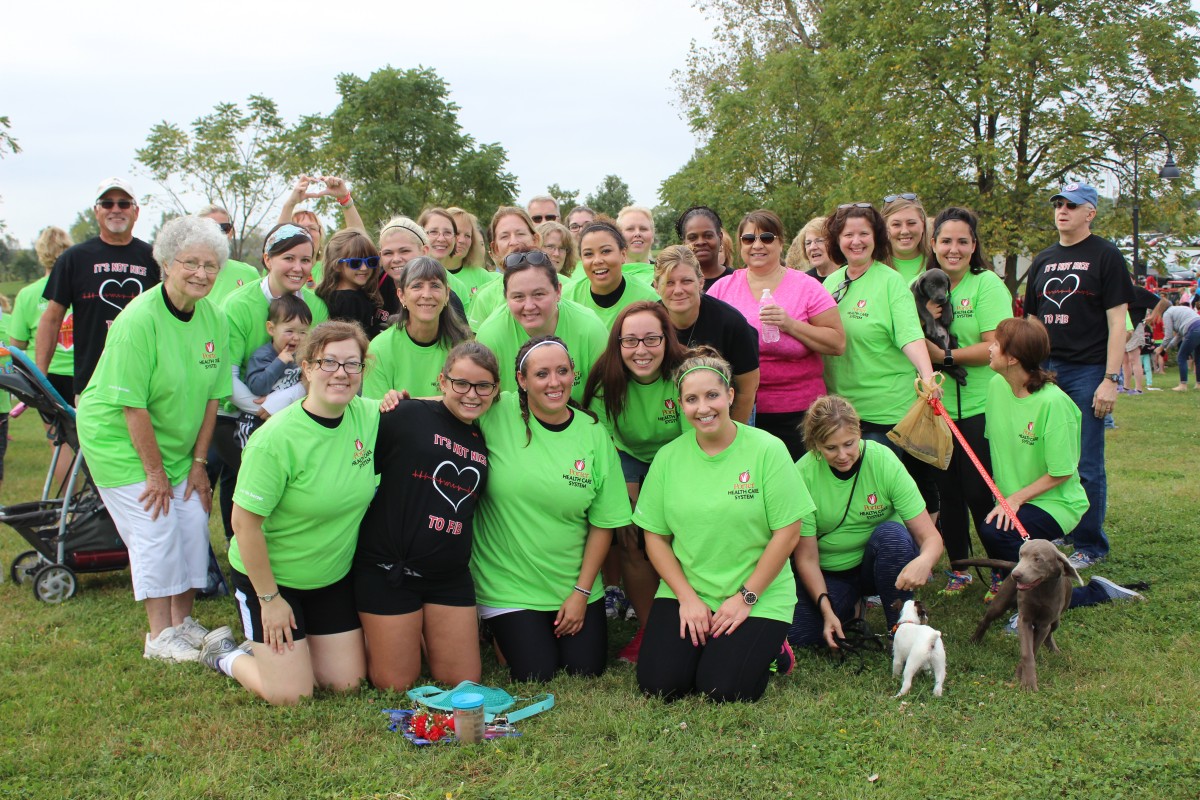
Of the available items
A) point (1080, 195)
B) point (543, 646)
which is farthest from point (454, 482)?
point (1080, 195)

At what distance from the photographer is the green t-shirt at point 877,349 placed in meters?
→ 5.24

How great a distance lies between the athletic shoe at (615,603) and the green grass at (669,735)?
1.43 ft

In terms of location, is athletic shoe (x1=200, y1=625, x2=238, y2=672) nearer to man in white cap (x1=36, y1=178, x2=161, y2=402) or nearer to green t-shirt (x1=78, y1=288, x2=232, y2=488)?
green t-shirt (x1=78, y1=288, x2=232, y2=488)

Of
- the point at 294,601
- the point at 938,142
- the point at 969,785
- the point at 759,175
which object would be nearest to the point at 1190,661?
the point at 969,785

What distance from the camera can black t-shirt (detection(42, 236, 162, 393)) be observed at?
18.0 ft

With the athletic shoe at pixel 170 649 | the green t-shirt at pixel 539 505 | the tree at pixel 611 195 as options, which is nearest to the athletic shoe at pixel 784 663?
the green t-shirt at pixel 539 505

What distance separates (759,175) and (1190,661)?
27.0 m

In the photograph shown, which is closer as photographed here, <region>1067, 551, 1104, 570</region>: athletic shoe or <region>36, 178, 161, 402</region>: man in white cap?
<region>36, 178, 161, 402</region>: man in white cap

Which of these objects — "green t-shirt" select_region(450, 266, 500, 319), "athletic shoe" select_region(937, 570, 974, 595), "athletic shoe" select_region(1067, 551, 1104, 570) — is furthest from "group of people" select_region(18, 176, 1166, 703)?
"green t-shirt" select_region(450, 266, 500, 319)

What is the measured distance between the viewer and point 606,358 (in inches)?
178

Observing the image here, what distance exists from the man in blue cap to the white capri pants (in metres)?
5.42

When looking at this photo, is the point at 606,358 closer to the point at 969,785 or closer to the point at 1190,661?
the point at 969,785

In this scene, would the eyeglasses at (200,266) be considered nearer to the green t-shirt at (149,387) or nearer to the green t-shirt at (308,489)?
the green t-shirt at (149,387)

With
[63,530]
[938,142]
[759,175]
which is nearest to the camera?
[63,530]
